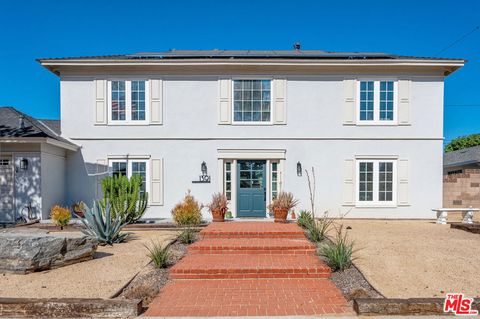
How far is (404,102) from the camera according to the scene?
12203 mm

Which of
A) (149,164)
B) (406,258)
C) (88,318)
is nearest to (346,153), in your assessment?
(406,258)

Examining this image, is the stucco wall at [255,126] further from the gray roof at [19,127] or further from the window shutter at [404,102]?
the gray roof at [19,127]

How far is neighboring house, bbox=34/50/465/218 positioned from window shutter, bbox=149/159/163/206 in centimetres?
4

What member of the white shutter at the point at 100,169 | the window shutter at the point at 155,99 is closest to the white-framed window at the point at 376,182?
the window shutter at the point at 155,99

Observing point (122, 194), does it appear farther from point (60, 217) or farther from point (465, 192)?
point (465, 192)

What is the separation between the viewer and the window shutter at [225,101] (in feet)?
40.3

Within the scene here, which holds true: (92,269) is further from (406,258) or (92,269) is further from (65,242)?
(406,258)

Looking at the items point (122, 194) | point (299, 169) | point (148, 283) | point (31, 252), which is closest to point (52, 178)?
point (122, 194)

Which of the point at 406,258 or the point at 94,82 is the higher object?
the point at 94,82

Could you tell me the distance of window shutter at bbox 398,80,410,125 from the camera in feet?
40.0

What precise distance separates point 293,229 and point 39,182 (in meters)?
8.04

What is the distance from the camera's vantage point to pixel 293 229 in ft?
29.0

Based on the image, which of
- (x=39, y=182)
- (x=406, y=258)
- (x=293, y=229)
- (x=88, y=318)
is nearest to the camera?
(x=88, y=318)

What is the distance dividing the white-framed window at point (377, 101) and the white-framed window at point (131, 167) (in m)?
7.71
